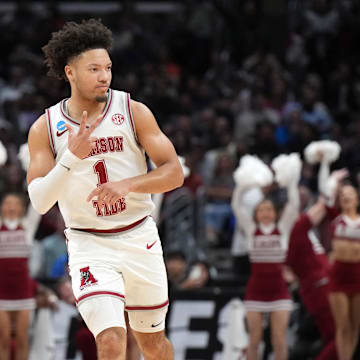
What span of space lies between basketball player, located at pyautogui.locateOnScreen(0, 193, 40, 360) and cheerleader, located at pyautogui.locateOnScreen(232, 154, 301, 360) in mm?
2023

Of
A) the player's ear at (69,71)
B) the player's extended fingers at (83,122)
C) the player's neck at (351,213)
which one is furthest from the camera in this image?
the player's neck at (351,213)

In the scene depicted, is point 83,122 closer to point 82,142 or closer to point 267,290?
point 82,142

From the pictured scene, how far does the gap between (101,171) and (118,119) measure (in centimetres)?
31

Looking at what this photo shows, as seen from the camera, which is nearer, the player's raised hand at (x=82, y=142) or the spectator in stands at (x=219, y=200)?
the player's raised hand at (x=82, y=142)

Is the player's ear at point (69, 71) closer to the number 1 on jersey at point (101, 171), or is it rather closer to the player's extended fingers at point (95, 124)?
the player's extended fingers at point (95, 124)

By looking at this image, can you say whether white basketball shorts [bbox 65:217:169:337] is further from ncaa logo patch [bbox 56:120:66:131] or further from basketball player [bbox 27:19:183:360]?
ncaa logo patch [bbox 56:120:66:131]

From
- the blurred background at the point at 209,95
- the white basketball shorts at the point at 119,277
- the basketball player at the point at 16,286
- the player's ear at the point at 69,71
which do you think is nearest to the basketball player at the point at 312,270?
the blurred background at the point at 209,95

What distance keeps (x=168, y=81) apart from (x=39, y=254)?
13.9ft

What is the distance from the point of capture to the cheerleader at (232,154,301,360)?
895cm

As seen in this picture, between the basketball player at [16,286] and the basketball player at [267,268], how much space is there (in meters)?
2.02

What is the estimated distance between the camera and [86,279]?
516 cm

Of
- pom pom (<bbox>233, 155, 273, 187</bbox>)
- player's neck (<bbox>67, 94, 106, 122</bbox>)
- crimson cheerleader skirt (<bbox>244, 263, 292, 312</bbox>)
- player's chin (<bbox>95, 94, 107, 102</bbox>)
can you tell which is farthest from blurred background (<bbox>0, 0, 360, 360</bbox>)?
player's chin (<bbox>95, 94, 107, 102</bbox>)

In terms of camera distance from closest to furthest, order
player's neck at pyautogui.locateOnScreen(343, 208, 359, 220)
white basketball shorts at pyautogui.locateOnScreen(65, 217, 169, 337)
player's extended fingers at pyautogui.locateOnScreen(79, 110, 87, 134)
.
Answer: player's extended fingers at pyautogui.locateOnScreen(79, 110, 87, 134)
white basketball shorts at pyautogui.locateOnScreen(65, 217, 169, 337)
player's neck at pyautogui.locateOnScreen(343, 208, 359, 220)

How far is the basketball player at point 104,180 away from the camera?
→ 516 centimetres
